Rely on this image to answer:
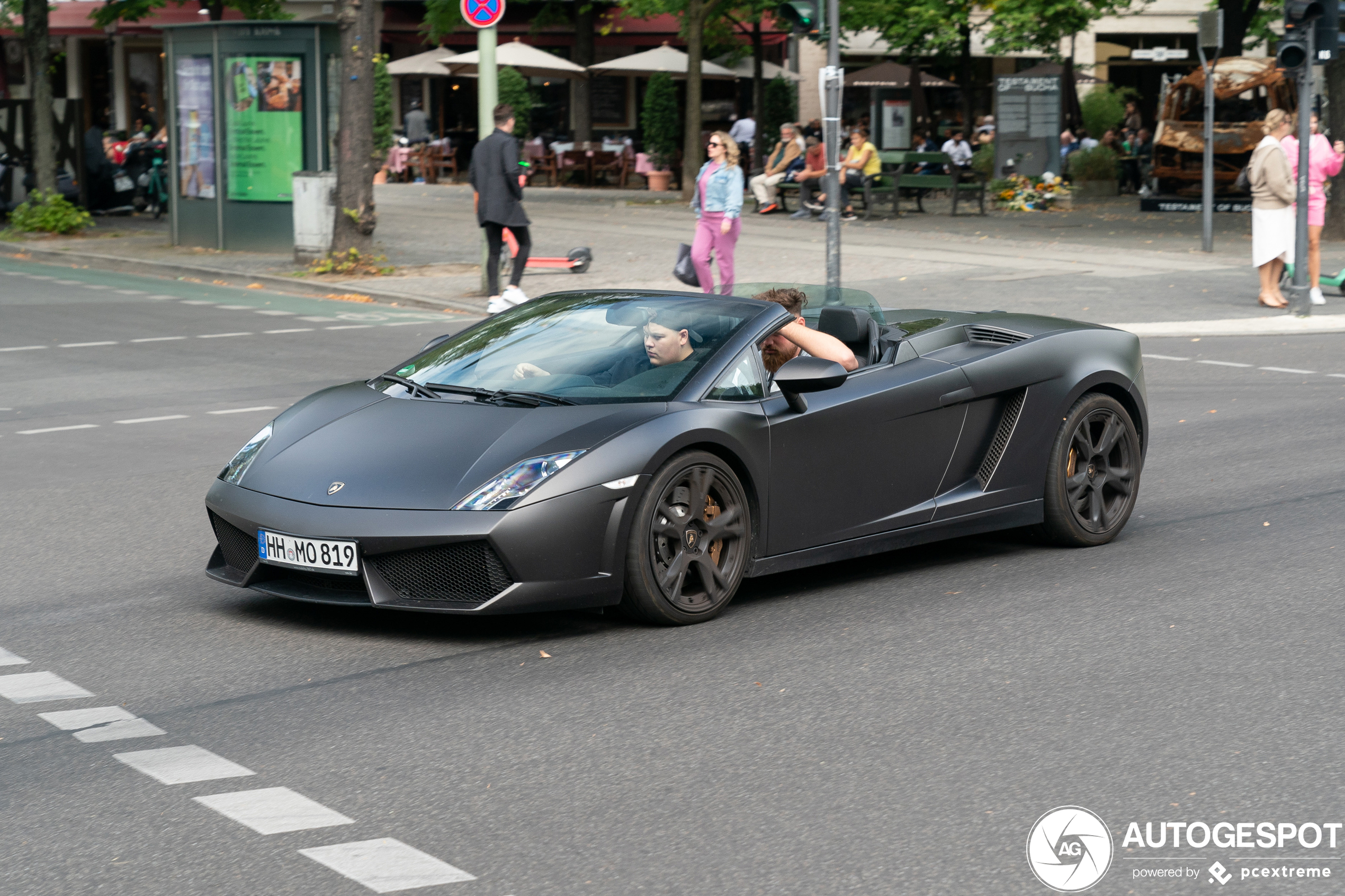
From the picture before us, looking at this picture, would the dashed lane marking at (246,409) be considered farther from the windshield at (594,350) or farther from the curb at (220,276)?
the curb at (220,276)

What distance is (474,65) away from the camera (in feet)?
129

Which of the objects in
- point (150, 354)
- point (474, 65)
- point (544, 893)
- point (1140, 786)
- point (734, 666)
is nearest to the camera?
point (544, 893)

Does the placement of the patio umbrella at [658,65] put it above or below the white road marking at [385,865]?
above

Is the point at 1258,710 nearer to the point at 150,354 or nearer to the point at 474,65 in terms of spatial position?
the point at 150,354

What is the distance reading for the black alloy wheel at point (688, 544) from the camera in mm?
5766

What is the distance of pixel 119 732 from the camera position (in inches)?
190

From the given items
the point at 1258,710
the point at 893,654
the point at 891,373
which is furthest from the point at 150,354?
the point at 1258,710

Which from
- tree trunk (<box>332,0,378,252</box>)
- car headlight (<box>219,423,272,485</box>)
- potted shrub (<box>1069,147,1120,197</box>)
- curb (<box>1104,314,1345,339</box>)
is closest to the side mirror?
car headlight (<box>219,423,272,485</box>)

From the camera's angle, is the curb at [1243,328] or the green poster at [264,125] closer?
the curb at [1243,328]

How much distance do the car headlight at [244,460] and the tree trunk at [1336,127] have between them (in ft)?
64.5

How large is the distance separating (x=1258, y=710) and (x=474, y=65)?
36012mm

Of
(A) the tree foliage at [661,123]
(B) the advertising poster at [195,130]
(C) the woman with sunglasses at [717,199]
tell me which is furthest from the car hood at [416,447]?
(A) the tree foliage at [661,123]

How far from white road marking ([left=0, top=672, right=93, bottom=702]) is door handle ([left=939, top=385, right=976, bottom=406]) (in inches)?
133

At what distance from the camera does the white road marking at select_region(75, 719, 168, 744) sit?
4777 millimetres
